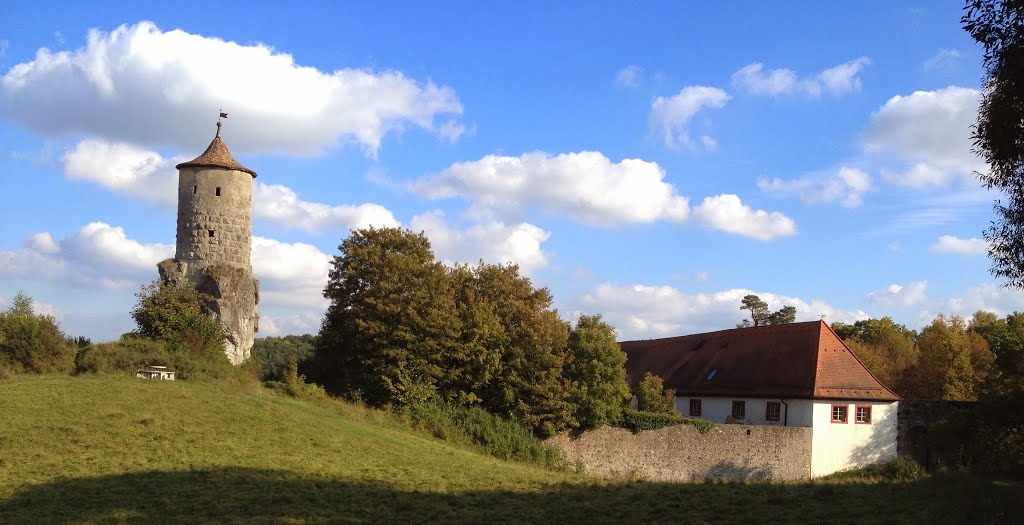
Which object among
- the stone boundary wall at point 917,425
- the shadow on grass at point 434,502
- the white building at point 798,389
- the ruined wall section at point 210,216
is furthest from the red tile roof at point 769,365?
the ruined wall section at point 210,216

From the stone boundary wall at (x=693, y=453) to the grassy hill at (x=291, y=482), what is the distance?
6165 millimetres

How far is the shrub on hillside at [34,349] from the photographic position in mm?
29156

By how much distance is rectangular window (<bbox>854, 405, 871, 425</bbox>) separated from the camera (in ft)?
116

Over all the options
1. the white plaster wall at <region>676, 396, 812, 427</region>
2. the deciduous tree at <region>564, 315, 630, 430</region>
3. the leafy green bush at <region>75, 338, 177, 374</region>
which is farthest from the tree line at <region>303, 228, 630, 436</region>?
the white plaster wall at <region>676, 396, 812, 427</region>

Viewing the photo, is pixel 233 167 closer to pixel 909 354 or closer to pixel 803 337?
pixel 803 337

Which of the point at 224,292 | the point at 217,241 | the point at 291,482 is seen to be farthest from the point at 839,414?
the point at 217,241

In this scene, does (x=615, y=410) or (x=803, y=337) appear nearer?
(x=615, y=410)

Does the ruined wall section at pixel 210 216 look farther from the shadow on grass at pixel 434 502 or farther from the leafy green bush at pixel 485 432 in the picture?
the shadow on grass at pixel 434 502

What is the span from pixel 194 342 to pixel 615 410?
52.7 ft

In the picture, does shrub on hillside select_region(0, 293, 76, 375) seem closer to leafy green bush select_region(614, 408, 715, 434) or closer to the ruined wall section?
the ruined wall section

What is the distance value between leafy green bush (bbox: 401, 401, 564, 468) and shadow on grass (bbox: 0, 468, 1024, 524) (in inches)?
383

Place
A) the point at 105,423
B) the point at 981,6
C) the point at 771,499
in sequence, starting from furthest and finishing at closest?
1. the point at 105,423
2. the point at 771,499
3. the point at 981,6

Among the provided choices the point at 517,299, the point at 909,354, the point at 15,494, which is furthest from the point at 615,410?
the point at 909,354

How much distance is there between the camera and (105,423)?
2177 centimetres
